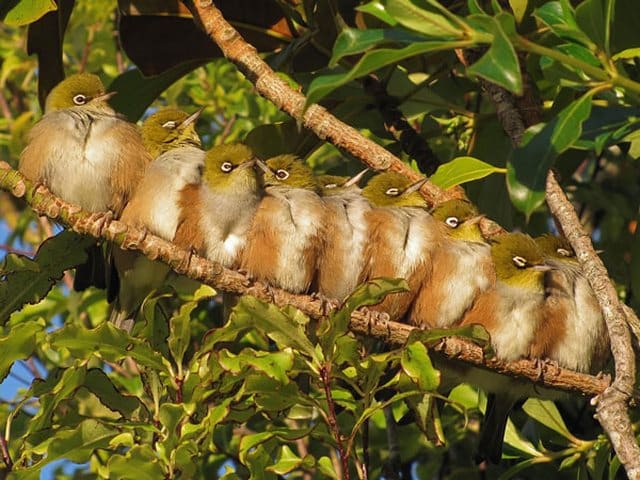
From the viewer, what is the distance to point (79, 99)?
5.07m

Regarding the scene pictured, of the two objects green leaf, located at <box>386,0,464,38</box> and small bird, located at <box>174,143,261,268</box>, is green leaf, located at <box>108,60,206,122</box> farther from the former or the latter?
green leaf, located at <box>386,0,464,38</box>

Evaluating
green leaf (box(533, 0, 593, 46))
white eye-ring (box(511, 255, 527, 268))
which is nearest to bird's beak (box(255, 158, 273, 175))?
white eye-ring (box(511, 255, 527, 268))

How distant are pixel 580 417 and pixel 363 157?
1.92m

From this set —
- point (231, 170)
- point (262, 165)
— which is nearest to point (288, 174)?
point (262, 165)

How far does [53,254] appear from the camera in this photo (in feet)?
14.3

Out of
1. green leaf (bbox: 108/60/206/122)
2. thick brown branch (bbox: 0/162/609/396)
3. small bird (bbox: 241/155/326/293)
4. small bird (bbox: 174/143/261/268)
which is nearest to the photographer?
thick brown branch (bbox: 0/162/609/396)

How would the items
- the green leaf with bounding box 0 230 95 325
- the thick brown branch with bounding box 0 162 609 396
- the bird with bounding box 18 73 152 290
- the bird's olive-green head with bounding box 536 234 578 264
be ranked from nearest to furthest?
the thick brown branch with bounding box 0 162 609 396 → the green leaf with bounding box 0 230 95 325 → the bird with bounding box 18 73 152 290 → the bird's olive-green head with bounding box 536 234 578 264

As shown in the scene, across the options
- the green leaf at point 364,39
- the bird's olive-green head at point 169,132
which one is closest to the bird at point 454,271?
the bird's olive-green head at point 169,132

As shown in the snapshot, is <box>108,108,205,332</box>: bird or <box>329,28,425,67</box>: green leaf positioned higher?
<box>329,28,425,67</box>: green leaf

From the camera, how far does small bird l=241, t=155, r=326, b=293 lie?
4438 millimetres

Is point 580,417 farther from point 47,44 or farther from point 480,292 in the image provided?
point 47,44

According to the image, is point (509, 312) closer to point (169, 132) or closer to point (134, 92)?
point (169, 132)

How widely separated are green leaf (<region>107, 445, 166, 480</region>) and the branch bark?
127 cm

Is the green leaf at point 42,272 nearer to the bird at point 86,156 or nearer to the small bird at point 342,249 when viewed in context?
the bird at point 86,156
